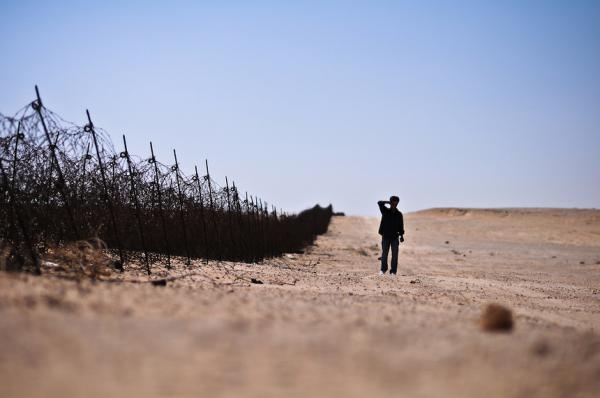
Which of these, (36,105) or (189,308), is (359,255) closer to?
(36,105)

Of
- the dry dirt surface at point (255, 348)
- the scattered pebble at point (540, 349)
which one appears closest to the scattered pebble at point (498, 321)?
the dry dirt surface at point (255, 348)

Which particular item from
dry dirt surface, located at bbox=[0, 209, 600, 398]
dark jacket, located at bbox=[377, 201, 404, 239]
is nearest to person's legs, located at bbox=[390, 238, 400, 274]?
dark jacket, located at bbox=[377, 201, 404, 239]

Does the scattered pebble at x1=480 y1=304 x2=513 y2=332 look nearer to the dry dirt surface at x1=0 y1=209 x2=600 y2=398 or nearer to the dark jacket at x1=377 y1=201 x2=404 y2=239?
the dry dirt surface at x1=0 y1=209 x2=600 y2=398

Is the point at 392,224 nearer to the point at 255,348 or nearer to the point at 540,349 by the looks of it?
the point at 540,349

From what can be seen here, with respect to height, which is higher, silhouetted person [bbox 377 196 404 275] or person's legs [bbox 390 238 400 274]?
silhouetted person [bbox 377 196 404 275]

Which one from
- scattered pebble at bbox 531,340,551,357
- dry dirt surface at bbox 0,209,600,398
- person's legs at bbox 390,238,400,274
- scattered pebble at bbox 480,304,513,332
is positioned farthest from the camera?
person's legs at bbox 390,238,400,274

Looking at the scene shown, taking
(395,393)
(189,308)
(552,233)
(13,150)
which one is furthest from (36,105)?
(552,233)

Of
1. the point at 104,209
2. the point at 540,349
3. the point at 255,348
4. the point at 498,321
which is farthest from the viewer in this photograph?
the point at 104,209

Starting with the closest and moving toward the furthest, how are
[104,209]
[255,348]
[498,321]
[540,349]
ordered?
[255,348]
[540,349]
[498,321]
[104,209]

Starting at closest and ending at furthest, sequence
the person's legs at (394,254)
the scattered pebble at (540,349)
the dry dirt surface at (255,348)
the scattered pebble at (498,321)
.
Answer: the dry dirt surface at (255,348), the scattered pebble at (540,349), the scattered pebble at (498,321), the person's legs at (394,254)

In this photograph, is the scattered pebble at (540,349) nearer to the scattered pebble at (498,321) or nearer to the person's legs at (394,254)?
the scattered pebble at (498,321)

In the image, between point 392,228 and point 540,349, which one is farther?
point 392,228

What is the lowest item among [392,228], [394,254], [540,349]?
[540,349]

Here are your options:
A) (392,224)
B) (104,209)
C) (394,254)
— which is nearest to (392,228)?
(392,224)
